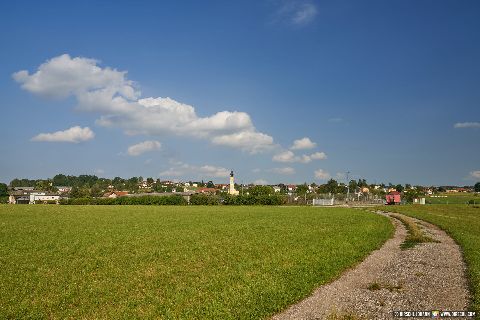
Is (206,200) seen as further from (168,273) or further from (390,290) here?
(390,290)

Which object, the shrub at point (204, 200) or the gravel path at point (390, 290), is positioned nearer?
the gravel path at point (390, 290)

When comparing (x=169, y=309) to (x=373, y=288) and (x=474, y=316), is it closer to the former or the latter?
(x=373, y=288)

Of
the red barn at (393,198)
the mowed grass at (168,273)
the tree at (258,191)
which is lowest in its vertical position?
the mowed grass at (168,273)

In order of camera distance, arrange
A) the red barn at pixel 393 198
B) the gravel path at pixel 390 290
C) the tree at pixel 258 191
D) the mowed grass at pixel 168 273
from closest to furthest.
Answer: the gravel path at pixel 390 290
the mowed grass at pixel 168 273
the red barn at pixel 393 198
the tree at pixel 258 191

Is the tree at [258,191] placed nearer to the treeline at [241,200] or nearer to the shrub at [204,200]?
the treeline at [241,200]

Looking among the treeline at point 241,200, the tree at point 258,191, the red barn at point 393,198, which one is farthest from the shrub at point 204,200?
the red barn at point 393,198

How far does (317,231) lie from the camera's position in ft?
98.5

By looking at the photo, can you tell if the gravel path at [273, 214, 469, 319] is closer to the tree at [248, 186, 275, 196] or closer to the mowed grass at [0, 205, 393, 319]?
the mowed grass at [0, 205, 393, 319]

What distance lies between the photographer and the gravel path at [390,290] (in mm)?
10492

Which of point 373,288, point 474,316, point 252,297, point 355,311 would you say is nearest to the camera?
point 474,316

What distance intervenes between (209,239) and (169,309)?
1525 cm

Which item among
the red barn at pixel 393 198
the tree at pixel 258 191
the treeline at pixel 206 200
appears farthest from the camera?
the tree at pixel 258 191

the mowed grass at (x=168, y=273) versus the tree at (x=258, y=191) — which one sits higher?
the tree at (x=258, y=191)

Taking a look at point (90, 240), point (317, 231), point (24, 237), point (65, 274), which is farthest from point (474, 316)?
point (24, 237)
